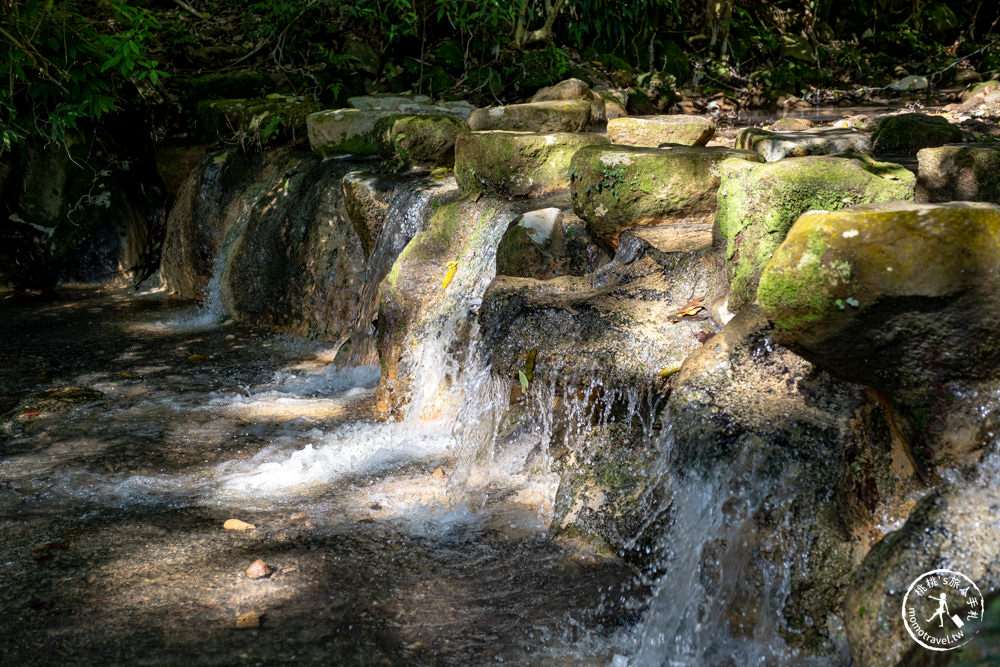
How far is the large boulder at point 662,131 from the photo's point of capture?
5.05 meters

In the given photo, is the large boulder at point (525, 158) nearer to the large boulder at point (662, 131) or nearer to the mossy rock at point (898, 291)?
the large boulder at point (662, 131)

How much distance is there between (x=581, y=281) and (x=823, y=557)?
1727mm

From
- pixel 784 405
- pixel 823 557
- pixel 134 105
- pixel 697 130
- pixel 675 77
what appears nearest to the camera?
pixel 823 557

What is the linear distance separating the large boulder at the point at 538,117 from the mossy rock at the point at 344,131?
36.8 inches

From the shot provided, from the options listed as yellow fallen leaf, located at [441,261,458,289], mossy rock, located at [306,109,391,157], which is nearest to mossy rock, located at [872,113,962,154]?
yellow fallen leaf, located at [441,261,458,289]

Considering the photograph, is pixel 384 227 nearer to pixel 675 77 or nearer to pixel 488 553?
pixel 488 553

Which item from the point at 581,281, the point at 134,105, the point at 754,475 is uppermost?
the point at 134,105

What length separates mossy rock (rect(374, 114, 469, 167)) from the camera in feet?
18.4

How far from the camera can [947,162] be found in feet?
11.0

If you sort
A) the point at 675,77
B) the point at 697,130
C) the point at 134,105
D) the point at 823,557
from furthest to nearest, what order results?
1. the point at 675,77
2. the point at 134,105
3. the point at 697,130
4. the point at 823,557

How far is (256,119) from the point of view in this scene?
7.08 metres

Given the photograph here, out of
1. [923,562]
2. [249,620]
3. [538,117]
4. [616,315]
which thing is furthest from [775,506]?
[538,117]

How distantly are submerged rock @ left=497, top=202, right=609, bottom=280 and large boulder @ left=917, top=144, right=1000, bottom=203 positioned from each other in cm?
143

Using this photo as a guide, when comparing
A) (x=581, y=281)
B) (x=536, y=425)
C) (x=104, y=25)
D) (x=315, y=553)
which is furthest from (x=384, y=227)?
(x=104, y=25)
